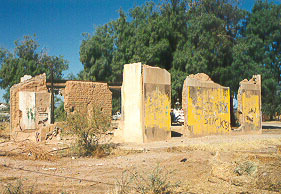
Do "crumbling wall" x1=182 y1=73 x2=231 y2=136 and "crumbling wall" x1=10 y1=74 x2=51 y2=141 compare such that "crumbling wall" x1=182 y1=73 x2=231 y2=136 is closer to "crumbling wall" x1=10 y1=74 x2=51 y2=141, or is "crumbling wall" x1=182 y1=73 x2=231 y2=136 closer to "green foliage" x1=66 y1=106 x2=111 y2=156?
"green foliage" x1=66 y1=106 x2=111 y2=156

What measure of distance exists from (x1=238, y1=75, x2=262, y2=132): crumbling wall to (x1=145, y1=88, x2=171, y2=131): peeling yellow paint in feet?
15.3

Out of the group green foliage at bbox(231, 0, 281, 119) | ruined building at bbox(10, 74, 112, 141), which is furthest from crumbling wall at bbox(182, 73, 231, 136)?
green foliage at bbox(231, 0, 281, 119)

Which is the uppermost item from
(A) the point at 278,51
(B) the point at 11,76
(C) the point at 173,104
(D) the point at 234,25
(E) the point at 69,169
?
(D) the point at 234,25

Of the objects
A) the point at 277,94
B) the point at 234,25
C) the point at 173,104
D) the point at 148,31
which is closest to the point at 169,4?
the point at 148,31

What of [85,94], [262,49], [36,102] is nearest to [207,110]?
[85,94]

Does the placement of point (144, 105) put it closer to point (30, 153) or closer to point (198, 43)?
point (30, 153)

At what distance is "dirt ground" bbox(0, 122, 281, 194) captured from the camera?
16.6 feet

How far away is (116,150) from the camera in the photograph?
9438 millimetres

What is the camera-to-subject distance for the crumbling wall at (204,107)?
1249cm

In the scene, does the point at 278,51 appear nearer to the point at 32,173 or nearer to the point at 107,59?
the point at 107,59

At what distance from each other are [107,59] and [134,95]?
15993mm

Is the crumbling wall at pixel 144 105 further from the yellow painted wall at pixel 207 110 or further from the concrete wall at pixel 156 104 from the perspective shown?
the yellow painted wall at pixel 207 110

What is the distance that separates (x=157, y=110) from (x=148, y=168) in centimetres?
485

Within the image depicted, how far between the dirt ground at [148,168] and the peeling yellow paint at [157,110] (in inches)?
60.9
